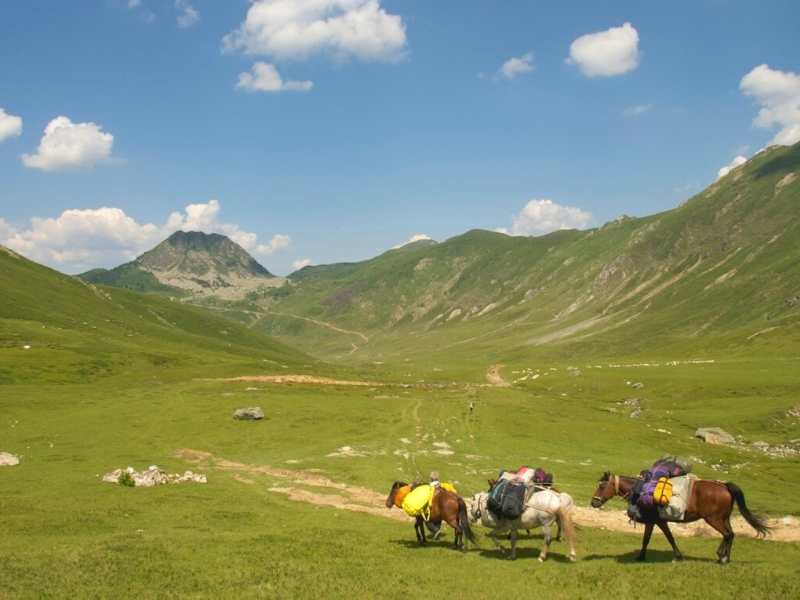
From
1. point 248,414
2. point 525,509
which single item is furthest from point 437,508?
point 248,414

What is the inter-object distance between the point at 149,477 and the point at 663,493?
112ft

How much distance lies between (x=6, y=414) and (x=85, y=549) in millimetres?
53837

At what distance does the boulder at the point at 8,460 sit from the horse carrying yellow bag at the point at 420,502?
3733cm

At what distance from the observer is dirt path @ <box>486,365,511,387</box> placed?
125500 millimetres

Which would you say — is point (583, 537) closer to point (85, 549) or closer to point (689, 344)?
point (85, 549)

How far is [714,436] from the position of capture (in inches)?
2714

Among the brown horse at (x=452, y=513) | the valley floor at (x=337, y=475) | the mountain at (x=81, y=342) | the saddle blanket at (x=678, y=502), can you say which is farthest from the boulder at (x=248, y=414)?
the saddle blanket at (x=678, y=502)

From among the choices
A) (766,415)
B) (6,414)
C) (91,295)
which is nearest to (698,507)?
(766,415)

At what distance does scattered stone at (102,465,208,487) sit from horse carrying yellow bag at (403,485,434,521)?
23391 millimetres

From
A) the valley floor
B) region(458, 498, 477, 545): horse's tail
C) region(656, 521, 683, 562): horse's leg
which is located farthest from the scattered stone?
region(656, 521, 683, 562): horse's leg

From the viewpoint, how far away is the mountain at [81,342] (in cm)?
9950

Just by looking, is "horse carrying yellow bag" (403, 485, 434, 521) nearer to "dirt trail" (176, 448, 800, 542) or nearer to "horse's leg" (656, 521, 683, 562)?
"horse's leg" (656, 521, 683, 562)

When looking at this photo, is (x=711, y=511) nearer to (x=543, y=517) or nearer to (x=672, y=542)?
(x=672, y=542)

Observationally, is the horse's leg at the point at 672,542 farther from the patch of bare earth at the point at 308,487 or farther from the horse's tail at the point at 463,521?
the patch of bare earth at the point at 308,487
